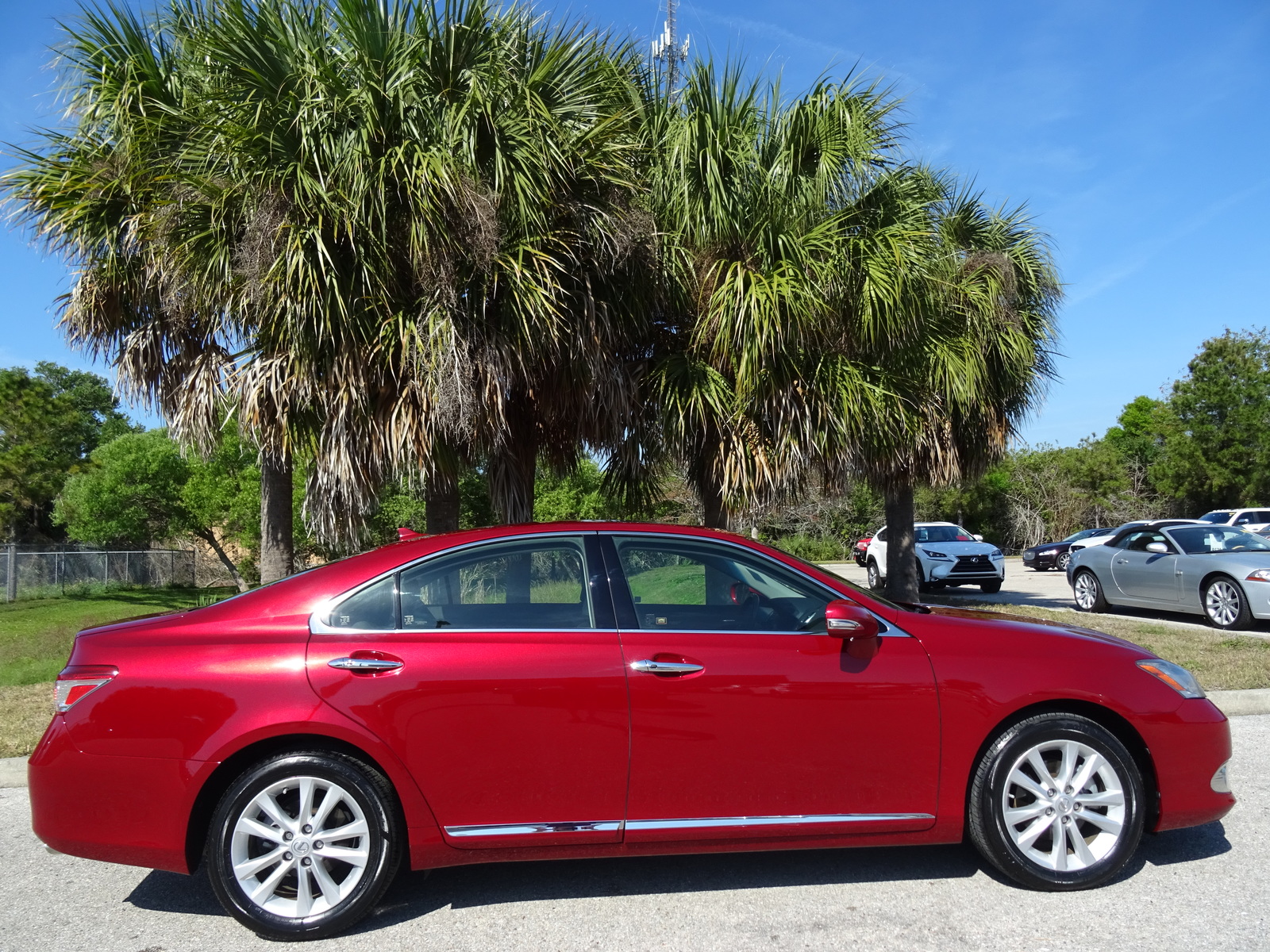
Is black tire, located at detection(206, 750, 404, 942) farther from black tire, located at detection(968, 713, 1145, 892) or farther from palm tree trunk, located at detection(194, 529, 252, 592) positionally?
palm tree trunk, located at detection(194, 529, 252, 592)

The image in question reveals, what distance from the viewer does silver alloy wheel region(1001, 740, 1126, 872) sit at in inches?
151

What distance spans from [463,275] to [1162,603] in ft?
35.8

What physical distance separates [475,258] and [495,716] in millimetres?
4828

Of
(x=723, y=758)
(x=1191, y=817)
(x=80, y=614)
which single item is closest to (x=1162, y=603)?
(x=1191, y=817)

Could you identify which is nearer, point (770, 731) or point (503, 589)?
point (770, 731)

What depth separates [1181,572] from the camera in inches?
489

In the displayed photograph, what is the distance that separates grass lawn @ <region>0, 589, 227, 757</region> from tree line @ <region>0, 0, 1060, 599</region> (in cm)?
251

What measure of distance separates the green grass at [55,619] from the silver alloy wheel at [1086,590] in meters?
12.9

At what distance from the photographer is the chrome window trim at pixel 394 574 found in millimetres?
3721

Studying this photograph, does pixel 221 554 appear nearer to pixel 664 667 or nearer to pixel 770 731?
pixel 664 667

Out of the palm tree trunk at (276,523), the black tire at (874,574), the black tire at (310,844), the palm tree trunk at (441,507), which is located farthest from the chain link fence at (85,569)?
the black tire at (310,844)

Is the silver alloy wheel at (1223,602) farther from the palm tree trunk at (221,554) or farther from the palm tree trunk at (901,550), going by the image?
the palm tree trunk at (221,554)

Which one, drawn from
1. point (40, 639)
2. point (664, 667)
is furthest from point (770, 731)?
point (40, 639)

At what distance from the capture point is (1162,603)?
12.9m
